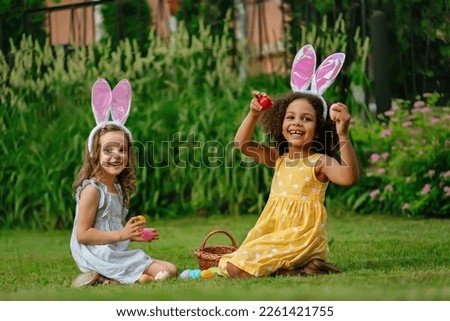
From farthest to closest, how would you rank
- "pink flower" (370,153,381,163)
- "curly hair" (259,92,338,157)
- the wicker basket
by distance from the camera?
1. "pink flower" (370,153,381,163)
2. the wicker basket
3. "curly hair" (259,92,338,157)

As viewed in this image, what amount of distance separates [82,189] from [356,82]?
4156 mm

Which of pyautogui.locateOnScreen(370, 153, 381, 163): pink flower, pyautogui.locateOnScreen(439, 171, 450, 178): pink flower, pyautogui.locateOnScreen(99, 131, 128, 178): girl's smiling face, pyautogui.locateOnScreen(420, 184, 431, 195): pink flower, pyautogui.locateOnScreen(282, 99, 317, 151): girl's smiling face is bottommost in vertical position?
pyautogui.locateOnScreen(420, 184, 431, 195): pink flower

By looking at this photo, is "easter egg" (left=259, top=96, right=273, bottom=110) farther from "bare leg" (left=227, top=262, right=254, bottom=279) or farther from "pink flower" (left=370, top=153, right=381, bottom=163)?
"pink flower" (left=370, top=153, right=381, bottom=163)

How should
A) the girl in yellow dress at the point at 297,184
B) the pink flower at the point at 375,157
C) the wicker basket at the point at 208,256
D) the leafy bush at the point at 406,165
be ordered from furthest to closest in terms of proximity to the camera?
the pink flower at the point at 375,157 → the leafy bush at the point at 406,165 → the wicker basket at the point at 208,256 → the girl in yellow dress at the point at 297,184

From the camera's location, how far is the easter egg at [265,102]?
15.0 feet

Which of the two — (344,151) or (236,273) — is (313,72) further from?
(236,273)

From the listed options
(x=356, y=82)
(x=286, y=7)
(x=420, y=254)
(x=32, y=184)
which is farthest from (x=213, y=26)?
(x=420, y=254)

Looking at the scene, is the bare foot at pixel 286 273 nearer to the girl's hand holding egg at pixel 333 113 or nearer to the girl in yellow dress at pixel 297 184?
the girl in yellow dress at pixel 297 184

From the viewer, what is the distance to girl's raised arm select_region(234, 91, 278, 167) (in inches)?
185

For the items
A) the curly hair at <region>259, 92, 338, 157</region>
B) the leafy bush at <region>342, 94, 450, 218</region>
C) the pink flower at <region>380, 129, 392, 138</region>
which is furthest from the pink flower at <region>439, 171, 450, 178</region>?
the curly hair at <region>259, 92, 338, 157</region>

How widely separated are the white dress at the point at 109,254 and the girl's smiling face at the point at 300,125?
0.90 metres

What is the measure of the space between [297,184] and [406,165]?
10.1 ft

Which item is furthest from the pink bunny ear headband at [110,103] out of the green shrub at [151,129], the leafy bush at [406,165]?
the leafy bush at [406,165]

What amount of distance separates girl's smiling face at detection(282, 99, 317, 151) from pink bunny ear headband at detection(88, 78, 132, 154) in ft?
2.66
